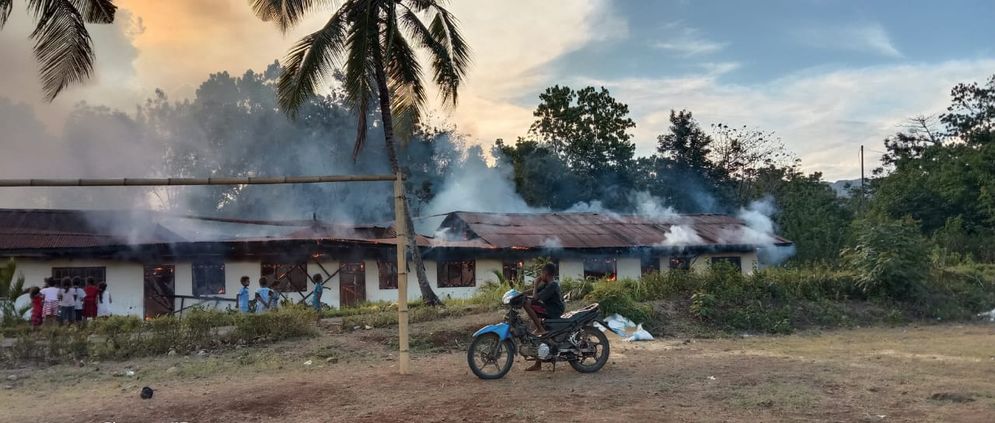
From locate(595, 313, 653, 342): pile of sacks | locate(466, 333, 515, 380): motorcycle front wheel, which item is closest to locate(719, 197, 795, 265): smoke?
locate(595, 313, 653, 342): pile of sacks

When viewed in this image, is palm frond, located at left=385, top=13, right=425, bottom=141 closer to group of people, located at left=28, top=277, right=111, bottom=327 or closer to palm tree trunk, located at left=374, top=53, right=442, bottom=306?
palm tree trunk, located at left=374, top=53, right=442, bottom=306

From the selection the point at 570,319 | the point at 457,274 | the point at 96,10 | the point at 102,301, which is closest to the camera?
the point at 570,319

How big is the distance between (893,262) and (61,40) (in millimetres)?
17609

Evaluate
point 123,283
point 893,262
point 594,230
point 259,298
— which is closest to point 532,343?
point 259,298

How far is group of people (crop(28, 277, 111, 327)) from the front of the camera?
15.0 meters

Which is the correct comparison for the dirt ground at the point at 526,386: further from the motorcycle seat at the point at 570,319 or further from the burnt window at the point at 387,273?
the burnt window at the point at 387,273

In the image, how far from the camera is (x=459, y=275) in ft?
80.9

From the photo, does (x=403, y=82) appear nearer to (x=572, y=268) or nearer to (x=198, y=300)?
(x=198, y=300)

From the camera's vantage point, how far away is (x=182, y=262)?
829 inches

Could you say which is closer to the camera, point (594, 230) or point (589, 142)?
point (594, 230)

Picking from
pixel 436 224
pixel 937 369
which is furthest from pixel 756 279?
pixel 436 224

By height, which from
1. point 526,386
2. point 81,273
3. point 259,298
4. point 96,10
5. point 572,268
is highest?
point 96,10

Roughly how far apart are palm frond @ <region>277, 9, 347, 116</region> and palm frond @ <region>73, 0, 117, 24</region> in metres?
4.30

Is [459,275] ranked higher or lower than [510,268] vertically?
lower
